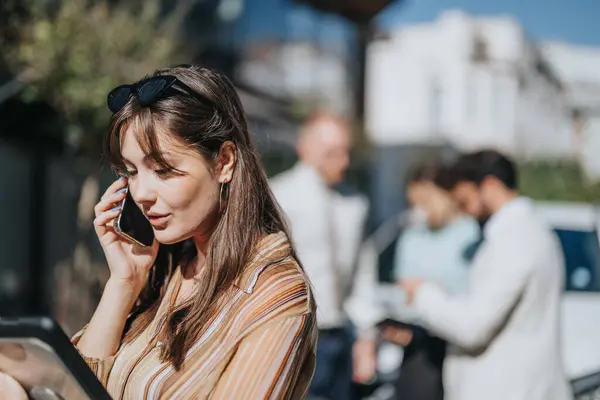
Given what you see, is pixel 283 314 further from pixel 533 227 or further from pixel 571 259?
pixel 571 259

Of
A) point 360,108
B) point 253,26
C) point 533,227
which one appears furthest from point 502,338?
point 360,108

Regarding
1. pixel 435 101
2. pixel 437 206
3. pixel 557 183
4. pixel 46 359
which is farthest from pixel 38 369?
pixel 435 101

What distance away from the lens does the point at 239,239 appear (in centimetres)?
171

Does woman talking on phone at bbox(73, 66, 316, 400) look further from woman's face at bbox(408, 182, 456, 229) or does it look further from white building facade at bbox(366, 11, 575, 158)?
white building facade at bbox(366, 11, 575, 158)

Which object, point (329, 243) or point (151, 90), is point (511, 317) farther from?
point (151, 90)

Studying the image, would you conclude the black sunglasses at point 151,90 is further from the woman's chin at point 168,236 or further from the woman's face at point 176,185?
the woman's chin at point 168,236

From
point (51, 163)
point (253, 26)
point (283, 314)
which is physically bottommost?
point (51, 163)

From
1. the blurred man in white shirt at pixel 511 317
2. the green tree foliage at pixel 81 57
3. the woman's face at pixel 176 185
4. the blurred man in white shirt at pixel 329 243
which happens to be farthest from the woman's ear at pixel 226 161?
the green tree foliage at pixel 81 57

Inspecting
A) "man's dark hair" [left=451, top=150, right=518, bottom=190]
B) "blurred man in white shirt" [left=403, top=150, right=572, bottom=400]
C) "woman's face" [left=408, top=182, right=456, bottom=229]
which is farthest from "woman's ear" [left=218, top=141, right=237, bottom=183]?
"woman's face" [left=408, top=182, right=456, bottom=229]

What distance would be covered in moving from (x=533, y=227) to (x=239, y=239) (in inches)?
81.4

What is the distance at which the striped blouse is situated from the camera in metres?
1.55

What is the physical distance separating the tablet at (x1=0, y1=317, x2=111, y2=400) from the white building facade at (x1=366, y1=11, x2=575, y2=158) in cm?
2111

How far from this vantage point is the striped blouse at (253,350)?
5.09ft

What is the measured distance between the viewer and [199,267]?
1.84 meters
